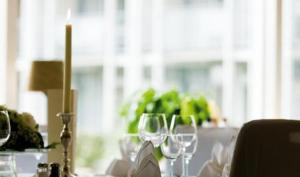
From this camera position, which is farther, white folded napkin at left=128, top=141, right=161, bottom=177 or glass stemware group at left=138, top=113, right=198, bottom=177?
glass stemware group at left=138, top=113, right=198, bottom=177

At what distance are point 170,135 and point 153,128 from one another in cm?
11

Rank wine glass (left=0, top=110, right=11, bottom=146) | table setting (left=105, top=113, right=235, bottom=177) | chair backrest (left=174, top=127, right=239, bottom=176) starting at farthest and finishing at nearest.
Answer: chair backrest (left=174, top=127, right=239, bottom=176) → table setting (left=105, top=113, right=235, bottom=177) → wine glass (left=0, top=110, right=11, bottom=146)

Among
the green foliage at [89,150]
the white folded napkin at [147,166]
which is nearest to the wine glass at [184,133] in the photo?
the white folded napkin at [147,166]

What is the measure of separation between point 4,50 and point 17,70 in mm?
312

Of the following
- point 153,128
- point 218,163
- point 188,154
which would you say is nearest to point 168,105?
point 218,163

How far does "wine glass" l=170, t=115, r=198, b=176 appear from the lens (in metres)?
2.03

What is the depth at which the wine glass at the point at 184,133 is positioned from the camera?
2027 mm

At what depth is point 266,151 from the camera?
5.66ft

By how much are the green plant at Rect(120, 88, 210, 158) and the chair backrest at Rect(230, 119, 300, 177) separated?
237 centimetres

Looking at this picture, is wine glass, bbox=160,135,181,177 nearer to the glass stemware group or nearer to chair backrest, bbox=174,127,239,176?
the glass stemware group

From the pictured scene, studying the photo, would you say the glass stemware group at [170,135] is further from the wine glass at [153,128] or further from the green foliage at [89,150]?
the green foliage at [89,150]

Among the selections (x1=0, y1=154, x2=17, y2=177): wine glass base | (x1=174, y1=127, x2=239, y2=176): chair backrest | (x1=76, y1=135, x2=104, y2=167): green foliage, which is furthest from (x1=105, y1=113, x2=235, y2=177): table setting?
(x1=76, y1=135, x2=104, y2=167): green foliage

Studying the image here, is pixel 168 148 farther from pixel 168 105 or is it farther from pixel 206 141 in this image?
pixel 168 105

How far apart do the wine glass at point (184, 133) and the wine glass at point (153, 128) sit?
0.25 feet
